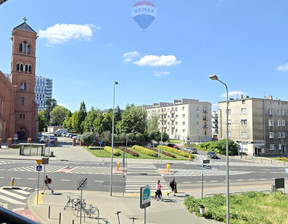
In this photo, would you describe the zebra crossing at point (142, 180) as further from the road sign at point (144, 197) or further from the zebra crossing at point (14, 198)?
the road sign at point (144, 197)

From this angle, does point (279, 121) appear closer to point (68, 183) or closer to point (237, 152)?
point (237, 152)

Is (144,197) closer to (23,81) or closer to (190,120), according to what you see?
(23,81)

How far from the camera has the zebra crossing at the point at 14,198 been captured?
15.6 metres

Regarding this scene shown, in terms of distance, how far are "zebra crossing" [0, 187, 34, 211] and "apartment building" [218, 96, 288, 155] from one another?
156ft

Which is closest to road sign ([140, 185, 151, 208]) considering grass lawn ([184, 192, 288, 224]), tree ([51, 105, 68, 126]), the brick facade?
grass lawn ([184, 192, 288, 224])

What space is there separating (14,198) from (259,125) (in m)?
57.9

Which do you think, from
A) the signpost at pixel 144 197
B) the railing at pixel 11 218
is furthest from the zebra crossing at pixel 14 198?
the railing at pixel 11 218

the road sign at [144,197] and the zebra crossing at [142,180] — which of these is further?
the zebra crossing at [142,180]

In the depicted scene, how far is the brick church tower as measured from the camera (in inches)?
2352

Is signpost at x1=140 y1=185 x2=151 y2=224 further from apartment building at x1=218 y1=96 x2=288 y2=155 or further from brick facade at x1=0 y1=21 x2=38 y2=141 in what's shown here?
brick facade at x1=0 y1=21 x2=38 y2=141

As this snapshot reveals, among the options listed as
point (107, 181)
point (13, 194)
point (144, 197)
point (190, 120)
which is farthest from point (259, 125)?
point (144, 197)

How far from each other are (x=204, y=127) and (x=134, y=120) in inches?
1367

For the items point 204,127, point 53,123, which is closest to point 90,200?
point 204,127

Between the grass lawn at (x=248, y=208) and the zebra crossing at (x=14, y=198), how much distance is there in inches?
439
